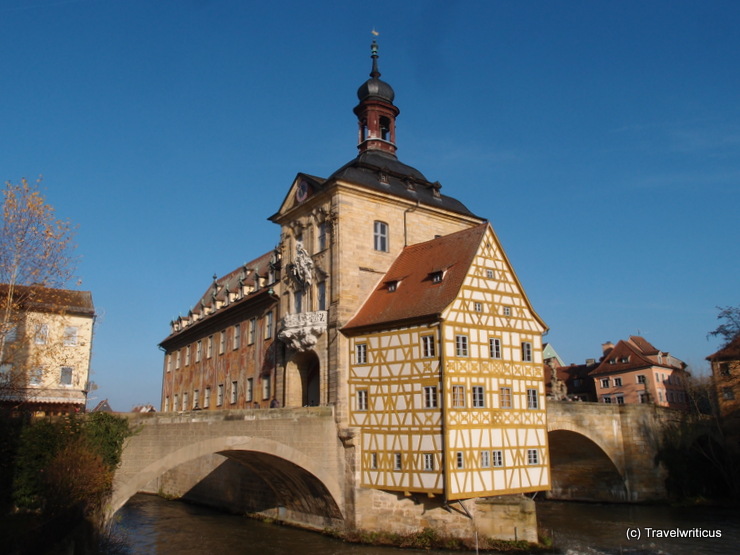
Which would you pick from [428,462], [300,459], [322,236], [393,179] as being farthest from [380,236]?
[428,462]

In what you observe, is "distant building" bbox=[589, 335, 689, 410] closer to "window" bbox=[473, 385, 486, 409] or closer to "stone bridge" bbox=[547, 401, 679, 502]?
Answer: "stone bridge" bbox=[547, 401, 679, 502]

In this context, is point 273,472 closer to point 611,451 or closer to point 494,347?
point 494,347

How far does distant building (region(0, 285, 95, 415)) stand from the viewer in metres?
18.3

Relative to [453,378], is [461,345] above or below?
above

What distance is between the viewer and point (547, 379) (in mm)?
67812

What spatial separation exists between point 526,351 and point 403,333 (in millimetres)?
5322

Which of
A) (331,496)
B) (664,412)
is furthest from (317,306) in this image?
(664,412)

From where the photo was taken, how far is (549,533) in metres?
25.8

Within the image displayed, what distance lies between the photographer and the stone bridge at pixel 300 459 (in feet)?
73.4

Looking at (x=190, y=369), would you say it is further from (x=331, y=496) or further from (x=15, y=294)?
(x=15, y=294)

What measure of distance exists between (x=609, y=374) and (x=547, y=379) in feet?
29.5

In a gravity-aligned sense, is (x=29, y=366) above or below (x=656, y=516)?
above

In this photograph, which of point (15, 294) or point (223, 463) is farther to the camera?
point (223, 463)

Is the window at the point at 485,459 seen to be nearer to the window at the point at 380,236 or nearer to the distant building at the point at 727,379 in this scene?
the window at the point at 380,236
